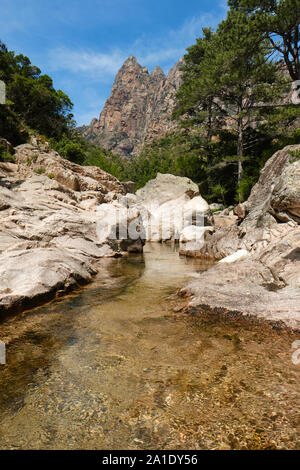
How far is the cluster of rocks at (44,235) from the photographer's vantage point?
19.4 feet

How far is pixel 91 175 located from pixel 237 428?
2588 cm

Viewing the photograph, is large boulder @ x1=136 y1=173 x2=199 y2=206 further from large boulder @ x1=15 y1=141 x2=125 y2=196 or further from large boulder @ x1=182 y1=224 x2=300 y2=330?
large boulder @ x1=182 y1=224 x2=300 y2=330

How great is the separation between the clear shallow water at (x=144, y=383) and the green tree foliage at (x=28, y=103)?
24.9 meters

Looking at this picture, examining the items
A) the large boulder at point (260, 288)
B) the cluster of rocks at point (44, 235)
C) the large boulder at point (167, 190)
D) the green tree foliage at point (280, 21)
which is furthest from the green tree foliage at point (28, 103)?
the large boulder at point (260, 288)

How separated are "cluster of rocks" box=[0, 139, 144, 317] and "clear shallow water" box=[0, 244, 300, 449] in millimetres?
879

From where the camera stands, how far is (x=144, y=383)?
10.4ft

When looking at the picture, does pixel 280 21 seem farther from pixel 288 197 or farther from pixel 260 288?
pixel 260 288

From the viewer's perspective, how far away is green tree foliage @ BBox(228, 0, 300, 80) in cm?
1507

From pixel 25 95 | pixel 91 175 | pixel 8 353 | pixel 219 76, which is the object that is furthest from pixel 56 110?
pixel 8 353

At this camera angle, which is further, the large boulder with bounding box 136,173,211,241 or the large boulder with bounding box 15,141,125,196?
the large boulder with bounding box 136,173,211,241

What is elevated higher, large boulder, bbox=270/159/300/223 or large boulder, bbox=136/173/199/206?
large boulder, bbox=136/173/199/206

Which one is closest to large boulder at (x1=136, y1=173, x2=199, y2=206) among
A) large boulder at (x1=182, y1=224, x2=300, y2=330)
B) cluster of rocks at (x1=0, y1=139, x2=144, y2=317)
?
cluster of rocks at (x1=0, y1=139, x2=144, y2=317)

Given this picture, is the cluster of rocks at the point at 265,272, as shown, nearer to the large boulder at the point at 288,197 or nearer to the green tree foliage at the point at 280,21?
the large boulder at the point at 288,197

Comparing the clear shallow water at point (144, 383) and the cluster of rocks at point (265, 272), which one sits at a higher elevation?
the cluster of rocks at point (265, 272)
